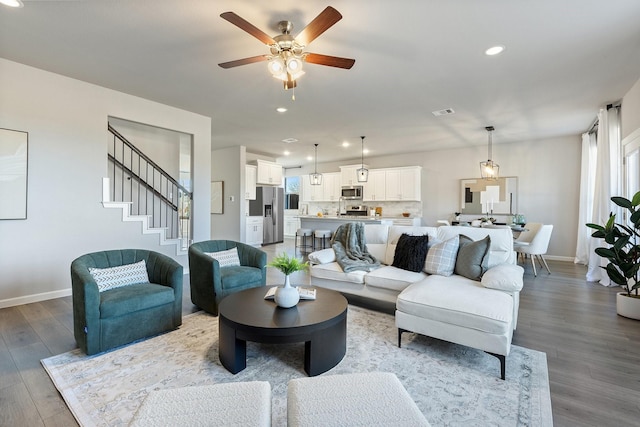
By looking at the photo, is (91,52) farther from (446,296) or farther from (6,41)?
(446,296)

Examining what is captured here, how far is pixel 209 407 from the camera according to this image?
1111mm

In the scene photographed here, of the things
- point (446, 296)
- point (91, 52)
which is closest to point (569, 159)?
point (446, 296)

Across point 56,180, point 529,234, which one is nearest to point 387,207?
point 529,234

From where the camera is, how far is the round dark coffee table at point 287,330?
2053mm

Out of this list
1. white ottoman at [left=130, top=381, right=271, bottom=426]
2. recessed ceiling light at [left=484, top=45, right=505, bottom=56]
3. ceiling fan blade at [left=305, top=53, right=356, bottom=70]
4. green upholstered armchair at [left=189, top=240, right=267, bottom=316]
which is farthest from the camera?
green upholstered armchair at [left=189, top=240, right=267, bottom=316]

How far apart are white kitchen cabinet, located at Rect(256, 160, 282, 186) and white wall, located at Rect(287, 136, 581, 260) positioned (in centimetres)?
462

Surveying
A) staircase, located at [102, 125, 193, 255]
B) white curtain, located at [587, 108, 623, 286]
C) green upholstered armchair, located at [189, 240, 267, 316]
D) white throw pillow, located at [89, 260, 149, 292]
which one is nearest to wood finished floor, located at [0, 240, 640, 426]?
green upholstered armchair, located at [189, 240, 267, 316]

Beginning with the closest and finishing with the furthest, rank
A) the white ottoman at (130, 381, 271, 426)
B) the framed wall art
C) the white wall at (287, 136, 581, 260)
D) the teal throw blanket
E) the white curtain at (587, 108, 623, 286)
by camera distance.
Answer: the white ottoman at (130, 381, 271, 426) → the teal throw blanket → the white curtain at (587, 108, 623, 286) → the white wall at (287, 136, 581, 260) → the framed wall art

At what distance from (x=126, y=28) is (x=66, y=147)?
2.06 meters

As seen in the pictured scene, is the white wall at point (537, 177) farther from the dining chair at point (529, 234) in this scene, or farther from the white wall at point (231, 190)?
the white wall at point (231, 190)

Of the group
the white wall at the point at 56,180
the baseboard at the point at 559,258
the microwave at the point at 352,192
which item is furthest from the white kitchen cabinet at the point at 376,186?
the white wall at the point at 56,180

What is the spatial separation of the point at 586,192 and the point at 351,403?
7.30 meters

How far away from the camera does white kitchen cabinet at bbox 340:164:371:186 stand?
9.34 m

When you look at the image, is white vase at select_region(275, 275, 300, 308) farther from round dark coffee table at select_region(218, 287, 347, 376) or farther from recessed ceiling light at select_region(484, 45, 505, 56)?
recessed ceiling light at select_region(484, 45, 505, 56)
